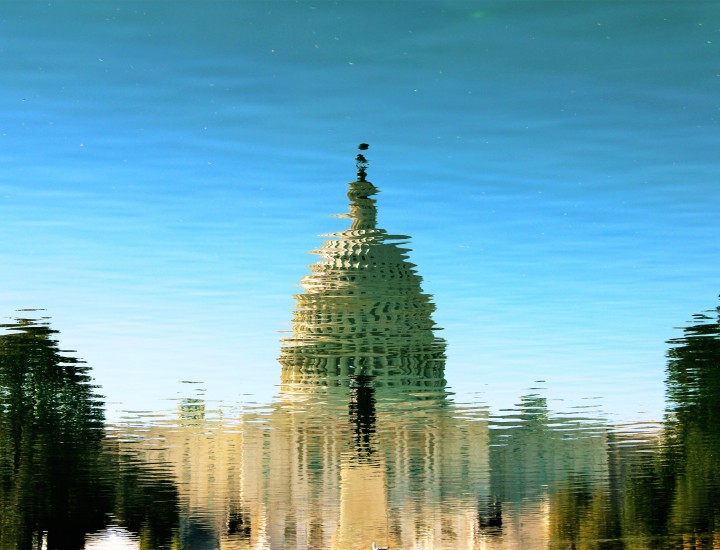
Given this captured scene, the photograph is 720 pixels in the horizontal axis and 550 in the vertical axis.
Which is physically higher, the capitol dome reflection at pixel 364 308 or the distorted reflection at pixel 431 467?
the capitol dome reflection at pixel 364 308

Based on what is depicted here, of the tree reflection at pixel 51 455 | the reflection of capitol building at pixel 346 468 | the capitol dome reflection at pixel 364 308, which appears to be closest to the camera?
the tree reflection at pixel 51 455

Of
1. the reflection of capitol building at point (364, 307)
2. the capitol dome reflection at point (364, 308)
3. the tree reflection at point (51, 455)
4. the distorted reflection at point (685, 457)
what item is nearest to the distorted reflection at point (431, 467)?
the distorted reflection at point (685, 457)

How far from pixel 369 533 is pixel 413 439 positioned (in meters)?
2.49

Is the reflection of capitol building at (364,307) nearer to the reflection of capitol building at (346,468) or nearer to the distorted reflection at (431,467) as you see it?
the reflection of capitol building at (346,468)

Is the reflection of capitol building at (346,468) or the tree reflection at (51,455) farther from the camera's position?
the reflection of capitol building at (346,468)

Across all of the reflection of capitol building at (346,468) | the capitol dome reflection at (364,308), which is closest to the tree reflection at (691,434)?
the reflection of capitol building at (346,468)

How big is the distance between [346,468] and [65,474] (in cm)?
685

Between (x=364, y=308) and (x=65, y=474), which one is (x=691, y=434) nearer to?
(x=364, y=308)

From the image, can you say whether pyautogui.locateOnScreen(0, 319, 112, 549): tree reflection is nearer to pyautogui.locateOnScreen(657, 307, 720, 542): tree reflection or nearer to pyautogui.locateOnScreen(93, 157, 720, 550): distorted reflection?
pyautogui.locateOnScreen(93, 157, 720, 550): distorted reflection

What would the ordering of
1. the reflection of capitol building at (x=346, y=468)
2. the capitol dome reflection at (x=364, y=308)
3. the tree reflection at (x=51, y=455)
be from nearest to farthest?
the tree reflection at (x=51, y=455)
the reflection of capitol building at (x=346, y=468)
the capitol dome reflection at (x=364, y=308)

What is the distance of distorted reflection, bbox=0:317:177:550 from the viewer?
17.8m

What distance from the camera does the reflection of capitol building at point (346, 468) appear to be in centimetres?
1788

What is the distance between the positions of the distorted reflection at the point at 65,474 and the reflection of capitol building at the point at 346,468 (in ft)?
3.13

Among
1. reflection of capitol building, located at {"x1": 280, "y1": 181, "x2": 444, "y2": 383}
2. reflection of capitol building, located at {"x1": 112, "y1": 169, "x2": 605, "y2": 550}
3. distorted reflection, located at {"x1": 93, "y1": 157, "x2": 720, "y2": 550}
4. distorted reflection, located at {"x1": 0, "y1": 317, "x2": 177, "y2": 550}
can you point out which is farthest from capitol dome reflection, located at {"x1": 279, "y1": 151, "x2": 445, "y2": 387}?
distorted reflection, located at {"x1": 0, "y1": 317, "x2": 177, "y2": 550}
